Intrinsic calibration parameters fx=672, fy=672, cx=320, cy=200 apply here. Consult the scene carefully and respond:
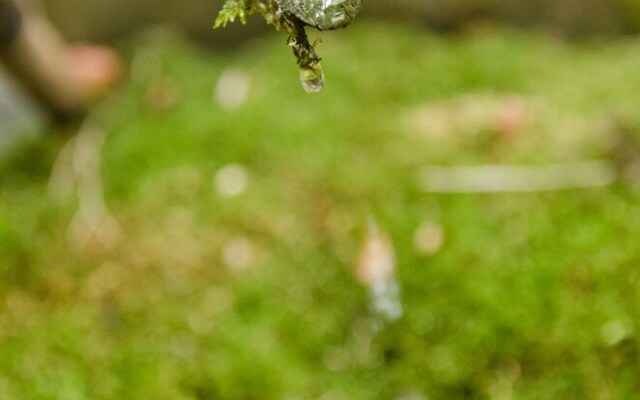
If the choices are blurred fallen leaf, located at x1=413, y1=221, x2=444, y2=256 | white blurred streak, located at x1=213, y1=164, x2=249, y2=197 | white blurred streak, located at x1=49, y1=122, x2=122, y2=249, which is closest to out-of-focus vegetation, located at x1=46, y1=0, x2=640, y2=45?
white blurred streak, located at x1=49, y1=122, x2=122, y2=249

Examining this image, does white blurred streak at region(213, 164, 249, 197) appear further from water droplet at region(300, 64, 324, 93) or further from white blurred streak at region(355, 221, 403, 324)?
water droplet at region(300, 64, 324, 93)

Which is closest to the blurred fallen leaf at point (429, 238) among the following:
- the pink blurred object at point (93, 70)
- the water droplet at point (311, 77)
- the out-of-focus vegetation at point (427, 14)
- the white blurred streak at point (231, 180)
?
the white blurred streak at point (231, 180)

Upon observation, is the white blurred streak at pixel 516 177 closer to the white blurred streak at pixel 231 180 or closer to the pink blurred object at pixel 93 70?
the white blurred streak at pixel 231 180

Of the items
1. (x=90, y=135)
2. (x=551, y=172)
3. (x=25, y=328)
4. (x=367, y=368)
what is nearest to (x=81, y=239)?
(x=25, y=328)

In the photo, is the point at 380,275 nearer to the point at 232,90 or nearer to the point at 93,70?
the point at 232,90

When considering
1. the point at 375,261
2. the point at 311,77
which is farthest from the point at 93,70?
the point at 311,77

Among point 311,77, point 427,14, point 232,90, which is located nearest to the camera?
point 311,77
